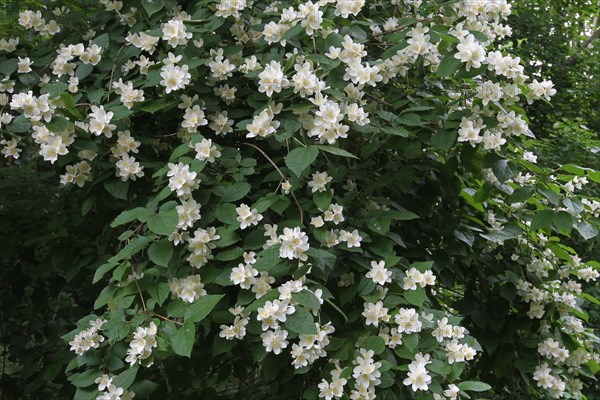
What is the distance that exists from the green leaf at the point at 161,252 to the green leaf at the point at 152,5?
696 mm

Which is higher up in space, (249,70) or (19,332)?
(249,70)

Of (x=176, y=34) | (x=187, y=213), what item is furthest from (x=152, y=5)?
(x=187, y=213)

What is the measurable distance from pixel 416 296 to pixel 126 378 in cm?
71

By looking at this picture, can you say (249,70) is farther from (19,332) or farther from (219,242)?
(19,332)

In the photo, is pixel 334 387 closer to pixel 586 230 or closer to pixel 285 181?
pixel 285 181

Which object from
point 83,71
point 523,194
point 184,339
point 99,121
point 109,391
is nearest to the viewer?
point 184,339

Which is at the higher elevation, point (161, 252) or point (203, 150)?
point (203, 150)

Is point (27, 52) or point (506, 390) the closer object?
point (27, 52)

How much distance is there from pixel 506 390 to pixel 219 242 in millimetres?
1650

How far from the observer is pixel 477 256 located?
2.45 metres

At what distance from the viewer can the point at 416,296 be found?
1766 mm

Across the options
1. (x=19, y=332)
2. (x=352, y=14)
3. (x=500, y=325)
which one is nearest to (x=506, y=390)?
(x=500, y=325)

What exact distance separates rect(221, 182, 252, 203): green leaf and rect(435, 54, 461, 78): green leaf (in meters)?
0.56

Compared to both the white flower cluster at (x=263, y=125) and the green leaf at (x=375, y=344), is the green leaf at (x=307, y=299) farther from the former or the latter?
the white flower cluster at (x=263, y=125)
